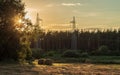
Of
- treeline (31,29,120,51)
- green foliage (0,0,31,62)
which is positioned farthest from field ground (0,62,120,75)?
treeline (31,29,120,51)

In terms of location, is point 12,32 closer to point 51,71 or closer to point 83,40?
point 51,71

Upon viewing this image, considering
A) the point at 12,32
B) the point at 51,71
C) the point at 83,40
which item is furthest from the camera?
the point at 83,40

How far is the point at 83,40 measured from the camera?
64.7m

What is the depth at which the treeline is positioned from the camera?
62.7 meters

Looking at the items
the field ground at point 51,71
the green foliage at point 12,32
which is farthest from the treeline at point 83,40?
the field ground at point 51,71

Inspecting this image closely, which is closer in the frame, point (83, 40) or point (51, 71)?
point (51, 71)

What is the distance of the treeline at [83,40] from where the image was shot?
62659 mm

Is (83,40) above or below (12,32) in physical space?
below

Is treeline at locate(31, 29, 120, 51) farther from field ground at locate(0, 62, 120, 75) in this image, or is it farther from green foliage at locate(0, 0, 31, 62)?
field ground at locate(0, 62, 120, 75)

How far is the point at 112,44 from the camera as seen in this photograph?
203ft

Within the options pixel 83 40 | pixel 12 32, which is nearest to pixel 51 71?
pixel 12 32

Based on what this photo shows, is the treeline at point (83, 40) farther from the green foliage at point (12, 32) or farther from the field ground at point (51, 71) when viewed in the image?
the field ground at point (51, 71)

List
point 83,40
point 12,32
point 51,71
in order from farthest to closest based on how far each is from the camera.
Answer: point 83,40, point 12,32, point 51,71

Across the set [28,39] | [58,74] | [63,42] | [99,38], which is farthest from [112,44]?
[58,74]
